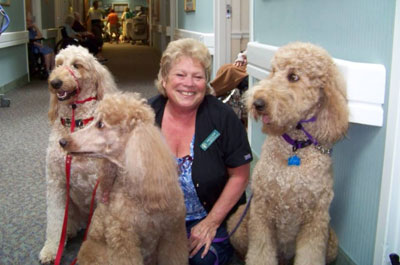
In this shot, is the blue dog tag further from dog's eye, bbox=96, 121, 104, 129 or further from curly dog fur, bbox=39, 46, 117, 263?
curly dog fur, bbox=39, 46, 117, 263

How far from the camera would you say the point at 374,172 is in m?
1.59

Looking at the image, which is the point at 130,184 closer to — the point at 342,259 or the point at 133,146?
the point at 133,146

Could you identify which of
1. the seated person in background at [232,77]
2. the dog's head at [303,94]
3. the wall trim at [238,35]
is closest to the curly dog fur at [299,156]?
the dog's head at [303,94]

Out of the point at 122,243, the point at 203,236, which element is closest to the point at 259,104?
the point at 122,243

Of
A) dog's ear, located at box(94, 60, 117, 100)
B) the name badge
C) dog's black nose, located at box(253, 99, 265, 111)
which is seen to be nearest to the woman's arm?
the name badge

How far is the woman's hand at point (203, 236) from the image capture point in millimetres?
1972

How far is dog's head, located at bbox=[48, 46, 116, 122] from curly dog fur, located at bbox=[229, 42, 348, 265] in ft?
3.18

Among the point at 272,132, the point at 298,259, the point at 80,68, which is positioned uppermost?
the point at 80,68

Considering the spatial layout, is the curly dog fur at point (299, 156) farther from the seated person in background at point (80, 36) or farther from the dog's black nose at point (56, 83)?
the seated person in background at point (80, 36)

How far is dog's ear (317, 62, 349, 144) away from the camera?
4.73ft

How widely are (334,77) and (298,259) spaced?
0.69 metres

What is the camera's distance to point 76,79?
2.17 metres

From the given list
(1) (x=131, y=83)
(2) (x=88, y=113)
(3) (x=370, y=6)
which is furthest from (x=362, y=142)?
(1) (x=131, y=83)

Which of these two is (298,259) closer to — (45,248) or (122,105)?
(122,105)
